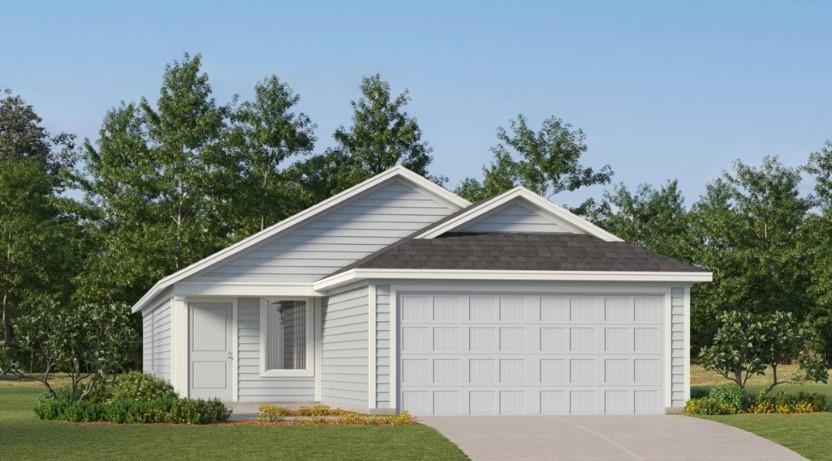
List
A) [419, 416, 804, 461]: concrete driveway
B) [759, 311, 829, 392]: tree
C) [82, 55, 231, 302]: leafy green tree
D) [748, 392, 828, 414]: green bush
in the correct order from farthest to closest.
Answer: [82, 55, 231, 302]: leafy green tree < [759, 311, 829, 392]: tree < [748, 392, 828, 414]: green bush < [419, 416, 804, 461]: concrete driveway

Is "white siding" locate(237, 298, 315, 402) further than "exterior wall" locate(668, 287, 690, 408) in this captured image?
Yes

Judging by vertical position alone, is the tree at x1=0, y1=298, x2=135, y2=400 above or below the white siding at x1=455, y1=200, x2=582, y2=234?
below

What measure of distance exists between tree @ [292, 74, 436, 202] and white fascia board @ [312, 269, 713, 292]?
29.3m

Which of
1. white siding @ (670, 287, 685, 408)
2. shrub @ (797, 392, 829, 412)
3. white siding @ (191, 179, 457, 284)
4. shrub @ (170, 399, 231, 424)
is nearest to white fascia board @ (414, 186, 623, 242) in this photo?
white siding @ (670, 287, 685, 408)

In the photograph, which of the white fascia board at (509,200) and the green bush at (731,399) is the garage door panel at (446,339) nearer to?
the white fascia board at (509,200)

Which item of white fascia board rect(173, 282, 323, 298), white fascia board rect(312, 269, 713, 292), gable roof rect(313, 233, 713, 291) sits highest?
gable roof rect(313, 233, 713, 291)

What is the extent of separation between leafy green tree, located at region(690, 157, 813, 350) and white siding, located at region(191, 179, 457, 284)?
27.5m

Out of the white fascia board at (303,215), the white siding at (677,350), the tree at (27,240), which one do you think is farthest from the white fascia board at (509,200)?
the tree at (27,240)

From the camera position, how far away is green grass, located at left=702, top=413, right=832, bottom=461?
783 inches

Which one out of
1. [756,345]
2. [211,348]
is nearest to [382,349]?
[211,348]

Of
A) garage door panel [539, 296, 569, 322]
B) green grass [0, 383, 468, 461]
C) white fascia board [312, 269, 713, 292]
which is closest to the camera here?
green grass [0, 383, 468, 461]

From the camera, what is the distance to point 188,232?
47.8 metres


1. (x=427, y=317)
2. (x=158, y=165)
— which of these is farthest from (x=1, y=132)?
(x=427, y=317)

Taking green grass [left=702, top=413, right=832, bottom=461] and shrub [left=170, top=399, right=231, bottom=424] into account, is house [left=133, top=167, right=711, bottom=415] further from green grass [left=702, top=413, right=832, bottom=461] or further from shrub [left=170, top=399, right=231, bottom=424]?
shrub [left=170, top=399, right=231, bottom=424]
